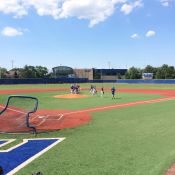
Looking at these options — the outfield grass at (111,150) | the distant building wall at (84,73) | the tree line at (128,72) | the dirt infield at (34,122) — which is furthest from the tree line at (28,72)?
the outfield grass at (111,150)

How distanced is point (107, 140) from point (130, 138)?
42.4 inches

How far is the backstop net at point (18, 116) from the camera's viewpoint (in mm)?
16734

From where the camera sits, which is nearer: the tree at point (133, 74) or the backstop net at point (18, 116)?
the backstop net at point (18, 116)

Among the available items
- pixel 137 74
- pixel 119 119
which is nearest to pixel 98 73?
pixel 137 74

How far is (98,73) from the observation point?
602 ft

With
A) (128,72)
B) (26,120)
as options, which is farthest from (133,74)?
(26,120)

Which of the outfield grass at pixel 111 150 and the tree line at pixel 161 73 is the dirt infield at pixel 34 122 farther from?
the tree line at pixel 161 73

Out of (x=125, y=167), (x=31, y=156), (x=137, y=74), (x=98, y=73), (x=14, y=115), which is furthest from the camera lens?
(x=98, y=73)

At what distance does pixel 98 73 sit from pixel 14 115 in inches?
6443

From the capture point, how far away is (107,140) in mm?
14023

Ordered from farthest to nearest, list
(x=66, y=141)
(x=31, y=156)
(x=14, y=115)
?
(x=14, y=115), (x=66, y=141), (x=31, y=156)

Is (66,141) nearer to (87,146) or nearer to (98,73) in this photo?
(87,146)

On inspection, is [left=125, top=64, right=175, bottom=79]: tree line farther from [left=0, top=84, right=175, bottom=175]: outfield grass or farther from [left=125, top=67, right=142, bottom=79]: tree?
[left=0, top=84, right=175, bottom=175]: outfield grass

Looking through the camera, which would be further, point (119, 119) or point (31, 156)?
point (119, 119)
